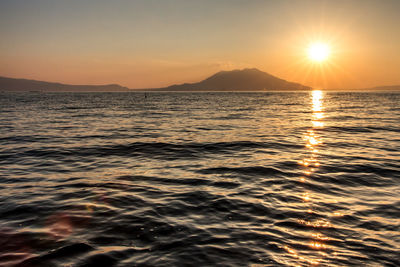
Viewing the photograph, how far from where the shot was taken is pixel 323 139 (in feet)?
67.3

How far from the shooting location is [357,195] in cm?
902

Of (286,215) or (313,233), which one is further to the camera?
(286,215)

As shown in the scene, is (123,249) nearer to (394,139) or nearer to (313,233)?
(313,233)

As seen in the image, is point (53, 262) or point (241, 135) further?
point (241, 135)

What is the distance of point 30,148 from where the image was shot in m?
17.1

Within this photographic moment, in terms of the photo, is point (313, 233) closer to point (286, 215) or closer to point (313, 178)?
point (286, 215)

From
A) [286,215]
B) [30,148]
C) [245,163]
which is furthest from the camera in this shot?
[30,148]

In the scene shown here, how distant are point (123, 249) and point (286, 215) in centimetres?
393

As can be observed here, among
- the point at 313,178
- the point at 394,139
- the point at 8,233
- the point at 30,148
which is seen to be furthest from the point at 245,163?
the point at 394,139

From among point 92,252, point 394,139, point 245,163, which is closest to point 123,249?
point 92,252

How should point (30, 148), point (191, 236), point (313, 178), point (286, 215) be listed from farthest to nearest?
point (30, 148) < point (313, 178) < point (286, 215) < point (191, 236)

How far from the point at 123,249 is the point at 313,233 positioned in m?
3.93

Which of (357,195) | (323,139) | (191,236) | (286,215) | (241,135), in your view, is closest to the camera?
(191,236)

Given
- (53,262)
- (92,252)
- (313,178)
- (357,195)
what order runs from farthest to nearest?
(313,178) < (357,195) < (92,252) < (53,262)
